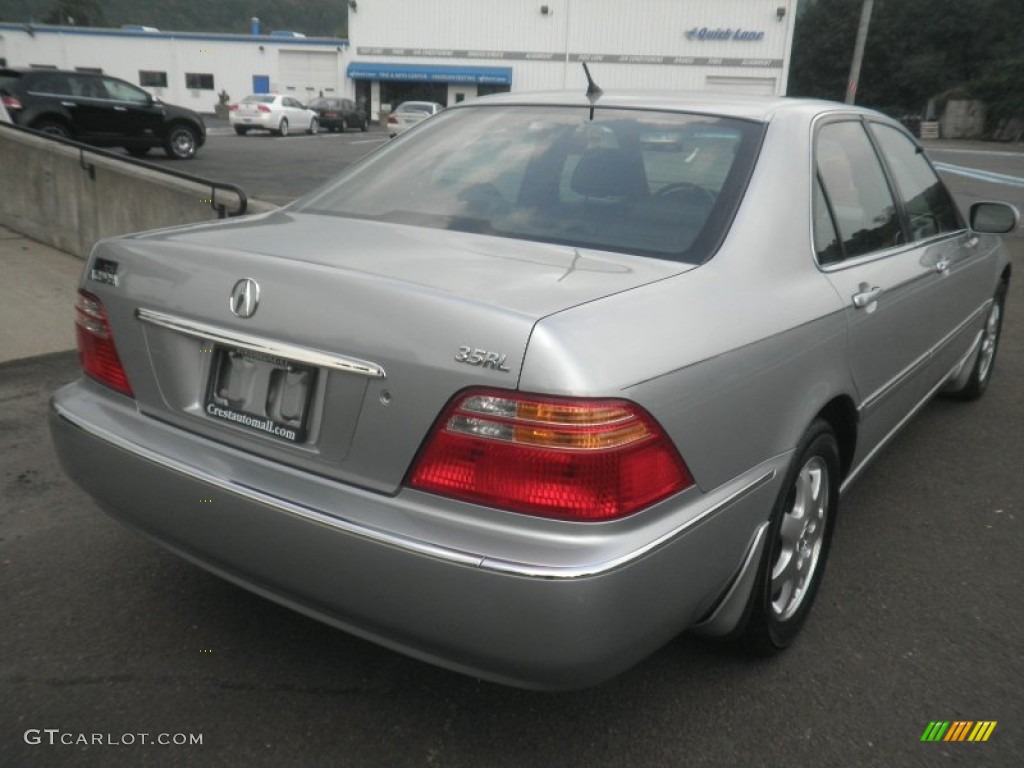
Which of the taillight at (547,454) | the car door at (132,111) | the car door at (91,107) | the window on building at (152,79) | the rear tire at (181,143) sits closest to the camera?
the taillight at (547,454)

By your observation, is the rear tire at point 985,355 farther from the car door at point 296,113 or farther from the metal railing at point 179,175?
the car door at point 296,113

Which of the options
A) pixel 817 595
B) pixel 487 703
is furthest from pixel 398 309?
pixel 817 595

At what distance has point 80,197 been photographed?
7.71 metres

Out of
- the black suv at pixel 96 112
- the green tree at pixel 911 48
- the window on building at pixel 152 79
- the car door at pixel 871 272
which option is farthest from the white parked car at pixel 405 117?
the green tree at pixel 911 48

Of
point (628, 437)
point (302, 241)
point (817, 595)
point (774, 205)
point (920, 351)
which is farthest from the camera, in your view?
point (920, 351)

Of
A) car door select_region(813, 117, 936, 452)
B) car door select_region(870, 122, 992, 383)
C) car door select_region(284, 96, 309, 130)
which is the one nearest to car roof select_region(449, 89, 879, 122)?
car door select_region(813, 117, 936, 452)

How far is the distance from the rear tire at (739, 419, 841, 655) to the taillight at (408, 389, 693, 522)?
69cm

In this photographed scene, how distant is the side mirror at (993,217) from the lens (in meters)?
4.37

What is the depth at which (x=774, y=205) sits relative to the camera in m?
2.53

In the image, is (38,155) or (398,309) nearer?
(398,309)

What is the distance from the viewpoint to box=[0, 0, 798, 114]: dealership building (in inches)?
1812

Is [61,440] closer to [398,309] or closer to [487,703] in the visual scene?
[398,309]

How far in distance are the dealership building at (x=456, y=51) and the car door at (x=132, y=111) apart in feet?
81.4

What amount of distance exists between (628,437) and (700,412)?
25 cm
